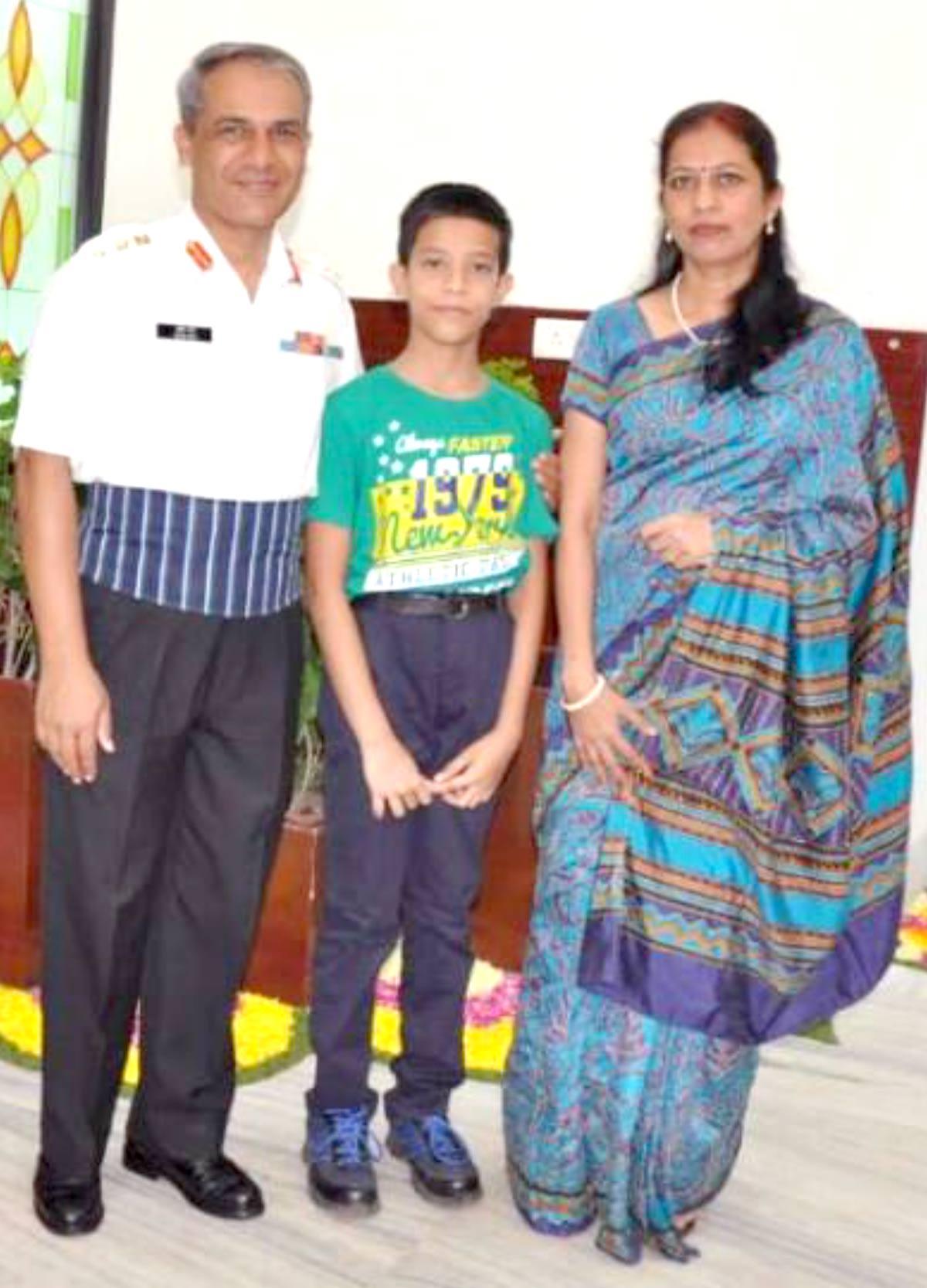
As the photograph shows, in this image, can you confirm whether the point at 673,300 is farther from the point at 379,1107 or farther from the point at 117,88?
the point at 117,88

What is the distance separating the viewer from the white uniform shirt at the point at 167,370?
1885 mm

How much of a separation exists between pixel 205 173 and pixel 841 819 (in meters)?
1.16

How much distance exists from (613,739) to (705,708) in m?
0.13

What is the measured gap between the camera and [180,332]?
1.92m

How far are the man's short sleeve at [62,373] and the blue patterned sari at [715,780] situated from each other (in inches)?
25.6

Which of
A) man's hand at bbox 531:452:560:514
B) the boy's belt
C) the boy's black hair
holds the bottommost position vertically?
the boy's belt

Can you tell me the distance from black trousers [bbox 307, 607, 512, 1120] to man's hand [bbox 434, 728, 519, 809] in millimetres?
25

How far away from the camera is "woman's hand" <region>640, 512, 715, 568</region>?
1.96m

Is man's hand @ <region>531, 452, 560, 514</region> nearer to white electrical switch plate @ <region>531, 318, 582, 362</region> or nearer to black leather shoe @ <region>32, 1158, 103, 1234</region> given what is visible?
black leather shoe @ <region>32, 1158, 103, 1234</region>

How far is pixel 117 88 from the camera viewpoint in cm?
438

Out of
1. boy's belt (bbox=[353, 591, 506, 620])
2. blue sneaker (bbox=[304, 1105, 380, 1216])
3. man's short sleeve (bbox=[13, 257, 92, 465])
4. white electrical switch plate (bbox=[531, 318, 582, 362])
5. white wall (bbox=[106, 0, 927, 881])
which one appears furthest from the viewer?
white electrical switch plate (bbox=[531, 318, 582, 362])

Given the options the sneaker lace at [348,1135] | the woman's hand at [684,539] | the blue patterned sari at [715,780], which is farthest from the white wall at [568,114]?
the sneaker lace at [348,1135]

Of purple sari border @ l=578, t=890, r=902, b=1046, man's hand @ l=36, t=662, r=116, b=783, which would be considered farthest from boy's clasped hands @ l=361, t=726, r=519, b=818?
man's hand @ l=36, t=662, r=116, b=783

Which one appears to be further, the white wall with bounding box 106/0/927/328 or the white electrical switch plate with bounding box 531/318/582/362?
the white electrical switch plate with bounding box 531/318/582/362
